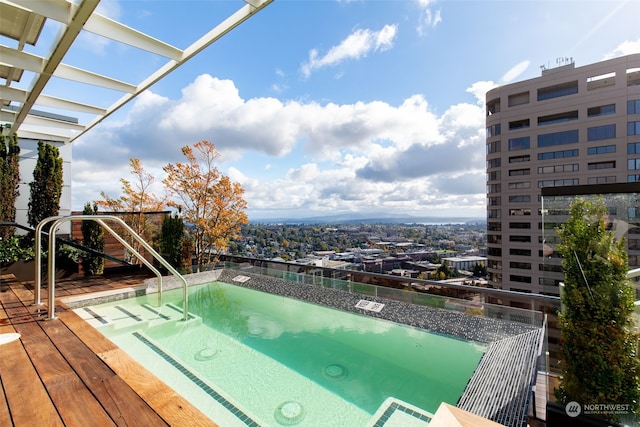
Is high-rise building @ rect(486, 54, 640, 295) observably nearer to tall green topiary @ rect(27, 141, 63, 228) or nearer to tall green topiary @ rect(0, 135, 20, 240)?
tall green topiary @ rect(27, 141, 63, 228)

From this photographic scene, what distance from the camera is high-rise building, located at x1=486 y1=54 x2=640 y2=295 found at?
21.2 m

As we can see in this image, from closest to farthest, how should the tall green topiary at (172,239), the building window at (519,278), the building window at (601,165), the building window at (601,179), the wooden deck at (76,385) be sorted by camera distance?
the wooden deck at (76,385) < the tall green topiary at (172,239) < the building window at (601,179) < the building window at (601,165) < the building window at (519,278)

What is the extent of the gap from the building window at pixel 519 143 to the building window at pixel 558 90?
361 centimetres

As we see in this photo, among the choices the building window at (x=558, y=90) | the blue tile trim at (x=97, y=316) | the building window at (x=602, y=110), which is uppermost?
the building window at (x=558, y=90)

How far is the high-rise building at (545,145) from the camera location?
69.6ft

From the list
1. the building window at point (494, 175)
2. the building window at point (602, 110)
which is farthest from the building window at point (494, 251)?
the building window at point (602, 110)

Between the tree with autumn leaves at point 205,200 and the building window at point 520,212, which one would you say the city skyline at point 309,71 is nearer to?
the tree with autumn leaves at point 205,200

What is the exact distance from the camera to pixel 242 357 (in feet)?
13.6

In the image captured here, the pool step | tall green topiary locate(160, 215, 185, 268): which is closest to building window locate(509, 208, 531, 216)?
tall green topiary locate(160, 215, 185, 268)

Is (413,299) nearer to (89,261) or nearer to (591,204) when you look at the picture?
(591,204)

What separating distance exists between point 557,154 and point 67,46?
3093 centimetres

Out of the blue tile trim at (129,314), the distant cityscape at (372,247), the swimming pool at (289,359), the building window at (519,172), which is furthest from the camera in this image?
the building window at (519,172)

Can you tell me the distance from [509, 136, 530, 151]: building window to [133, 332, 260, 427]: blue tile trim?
30706 mm

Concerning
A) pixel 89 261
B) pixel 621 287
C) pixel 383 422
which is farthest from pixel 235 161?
pixel 621 287
